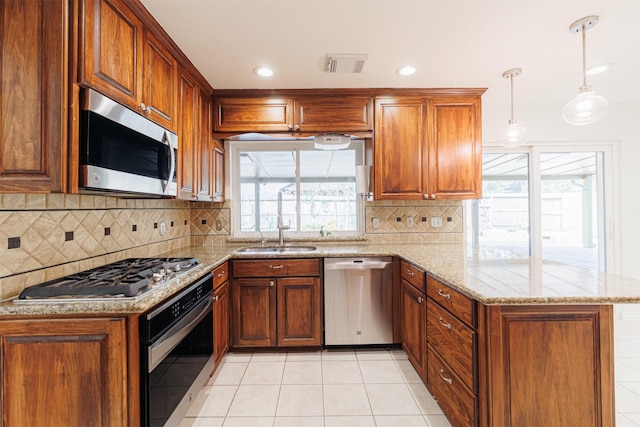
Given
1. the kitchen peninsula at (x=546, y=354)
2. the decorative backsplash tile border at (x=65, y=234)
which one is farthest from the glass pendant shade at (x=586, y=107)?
the decorative backsplash tile border at (x=65, y=234)

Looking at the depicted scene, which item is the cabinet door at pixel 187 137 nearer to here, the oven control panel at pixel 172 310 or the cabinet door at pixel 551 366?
the oven control panel at pixel 172 310

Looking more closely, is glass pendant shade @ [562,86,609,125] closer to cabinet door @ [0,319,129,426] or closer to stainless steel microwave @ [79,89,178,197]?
stainless steel microwave @ [79,89,178,197]

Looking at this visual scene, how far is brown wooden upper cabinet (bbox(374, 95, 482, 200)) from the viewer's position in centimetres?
289

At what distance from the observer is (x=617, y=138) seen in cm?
337

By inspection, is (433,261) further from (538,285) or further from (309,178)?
(309,178)

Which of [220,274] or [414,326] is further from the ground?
[220,274]

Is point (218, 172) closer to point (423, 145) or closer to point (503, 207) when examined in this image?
point (423, 145)

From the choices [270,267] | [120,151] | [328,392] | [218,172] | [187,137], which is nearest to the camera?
[120,151]

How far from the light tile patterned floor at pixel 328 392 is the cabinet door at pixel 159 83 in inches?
73.6

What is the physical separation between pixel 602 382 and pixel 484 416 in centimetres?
52

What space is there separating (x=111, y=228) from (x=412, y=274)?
2.13 m

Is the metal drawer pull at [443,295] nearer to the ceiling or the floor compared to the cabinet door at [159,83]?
nearer to the floor

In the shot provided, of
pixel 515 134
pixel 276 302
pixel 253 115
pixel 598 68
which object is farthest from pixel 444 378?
pixel 598 68

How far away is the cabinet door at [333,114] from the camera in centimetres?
288
